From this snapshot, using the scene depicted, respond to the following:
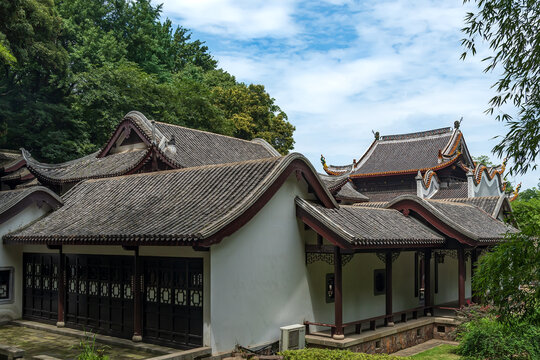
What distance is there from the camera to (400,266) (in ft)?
55.2

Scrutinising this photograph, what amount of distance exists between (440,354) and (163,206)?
803 centimetres

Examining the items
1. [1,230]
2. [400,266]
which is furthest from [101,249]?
[400,266]

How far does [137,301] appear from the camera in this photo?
1238cm

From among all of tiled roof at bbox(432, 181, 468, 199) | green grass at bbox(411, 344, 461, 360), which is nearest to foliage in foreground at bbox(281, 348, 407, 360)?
green grass at bbox(411, 344, 461, 360)

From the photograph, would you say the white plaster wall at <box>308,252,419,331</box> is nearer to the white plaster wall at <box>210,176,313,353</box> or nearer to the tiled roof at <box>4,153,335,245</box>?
the white plaster wall at <box>210,176,313,353</box>

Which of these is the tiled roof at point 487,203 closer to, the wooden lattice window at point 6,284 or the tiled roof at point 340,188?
the tiled roof at point 340,188

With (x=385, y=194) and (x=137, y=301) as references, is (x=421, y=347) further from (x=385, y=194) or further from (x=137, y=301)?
(x=385, y=194)

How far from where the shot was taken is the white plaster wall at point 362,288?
45.0ft

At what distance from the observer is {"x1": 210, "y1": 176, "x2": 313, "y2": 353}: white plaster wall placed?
11.1 metres

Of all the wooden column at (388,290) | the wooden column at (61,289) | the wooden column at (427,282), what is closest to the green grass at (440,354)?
the wooden column at (388,290)

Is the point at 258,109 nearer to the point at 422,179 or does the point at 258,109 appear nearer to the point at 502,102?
the point at 422,179

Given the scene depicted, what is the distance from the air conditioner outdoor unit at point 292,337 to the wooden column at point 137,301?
327 centimetres

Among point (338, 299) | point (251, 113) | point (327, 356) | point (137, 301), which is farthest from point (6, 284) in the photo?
point (251, 113)

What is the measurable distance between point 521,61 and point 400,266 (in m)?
10.1
